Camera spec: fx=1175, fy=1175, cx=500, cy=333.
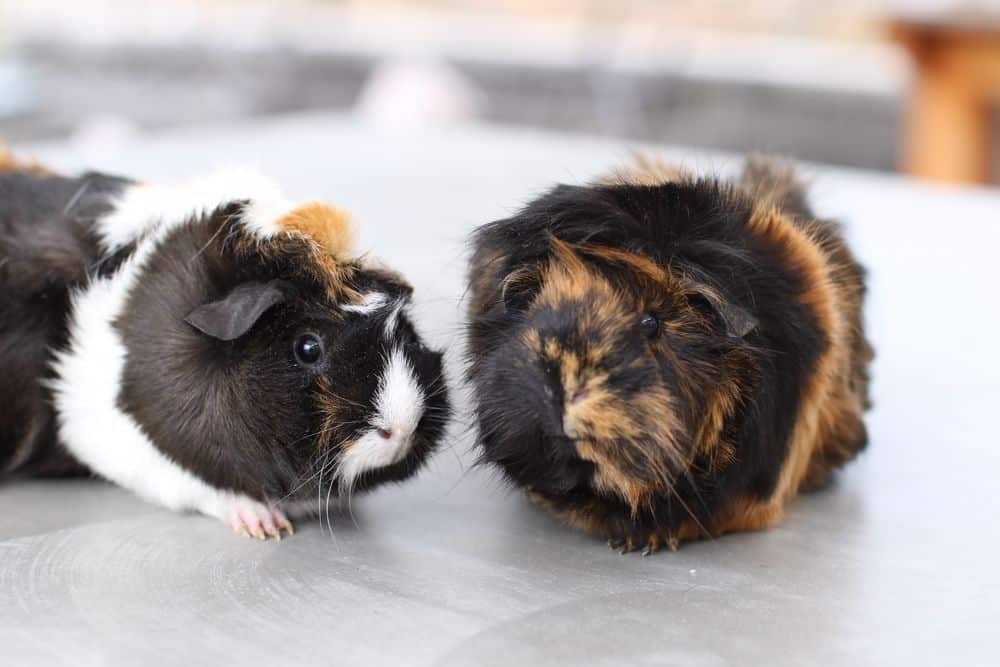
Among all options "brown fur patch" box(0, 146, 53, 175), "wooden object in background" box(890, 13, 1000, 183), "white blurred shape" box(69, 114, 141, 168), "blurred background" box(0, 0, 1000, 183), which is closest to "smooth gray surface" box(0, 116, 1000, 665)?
"brown fur patch" box(0, 146, 53, 175)

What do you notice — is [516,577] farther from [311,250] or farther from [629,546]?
[311,250]

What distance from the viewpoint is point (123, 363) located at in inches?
68.5

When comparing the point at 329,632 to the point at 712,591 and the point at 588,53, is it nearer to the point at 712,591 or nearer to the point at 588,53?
the point at 712,591

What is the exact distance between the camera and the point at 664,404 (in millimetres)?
1493

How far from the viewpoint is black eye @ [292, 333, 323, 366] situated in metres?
1.67

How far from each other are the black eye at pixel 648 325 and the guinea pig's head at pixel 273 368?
36cm

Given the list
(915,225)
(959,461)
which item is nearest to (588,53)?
(915,225)

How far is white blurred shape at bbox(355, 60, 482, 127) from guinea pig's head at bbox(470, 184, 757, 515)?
4.49m

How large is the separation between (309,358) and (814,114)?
484cm

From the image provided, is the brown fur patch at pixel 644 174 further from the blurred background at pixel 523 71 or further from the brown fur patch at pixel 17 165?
the blurred background at pixel 523 71

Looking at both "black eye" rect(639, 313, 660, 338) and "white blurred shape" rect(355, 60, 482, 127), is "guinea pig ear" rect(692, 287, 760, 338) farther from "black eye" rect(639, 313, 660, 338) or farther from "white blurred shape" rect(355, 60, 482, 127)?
"white blurred shape" rect(355, 60, 482, 127)

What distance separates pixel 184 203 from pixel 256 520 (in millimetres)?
505

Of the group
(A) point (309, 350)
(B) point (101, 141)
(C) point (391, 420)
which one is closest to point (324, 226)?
(A) point (309, 350)

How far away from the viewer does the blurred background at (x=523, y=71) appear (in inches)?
235
